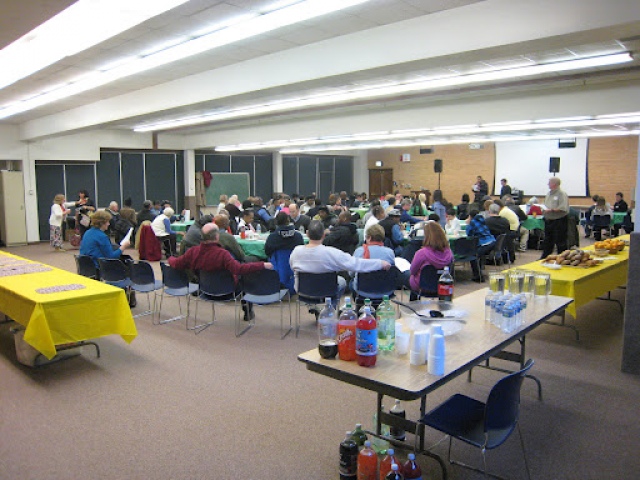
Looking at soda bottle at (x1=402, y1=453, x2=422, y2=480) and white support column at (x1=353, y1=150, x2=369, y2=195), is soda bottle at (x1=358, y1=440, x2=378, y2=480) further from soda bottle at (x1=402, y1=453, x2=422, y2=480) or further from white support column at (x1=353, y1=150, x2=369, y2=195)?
white support column at (x1=353, y1=150, x2=369, y2=195)

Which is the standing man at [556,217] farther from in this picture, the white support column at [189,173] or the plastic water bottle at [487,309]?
the white support column at [189,173]

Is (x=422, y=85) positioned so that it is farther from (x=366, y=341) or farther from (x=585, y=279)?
(x=366, y=341)

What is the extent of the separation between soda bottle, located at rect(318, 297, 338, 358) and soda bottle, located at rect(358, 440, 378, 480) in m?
0.52

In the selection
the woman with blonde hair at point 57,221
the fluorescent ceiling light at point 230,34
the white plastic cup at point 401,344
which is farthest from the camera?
the woman with blonde hair at point 57,221

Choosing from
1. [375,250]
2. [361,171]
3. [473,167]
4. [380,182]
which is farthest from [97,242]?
[361,171]

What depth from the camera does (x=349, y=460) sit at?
274 cm

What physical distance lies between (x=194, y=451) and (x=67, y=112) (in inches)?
392

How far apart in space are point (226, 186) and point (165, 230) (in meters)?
8.88

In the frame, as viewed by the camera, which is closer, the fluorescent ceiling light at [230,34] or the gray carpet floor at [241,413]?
the gray carpet floor at [241,413]

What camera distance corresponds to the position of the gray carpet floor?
3.11 m

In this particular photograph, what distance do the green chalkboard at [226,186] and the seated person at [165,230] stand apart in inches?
298

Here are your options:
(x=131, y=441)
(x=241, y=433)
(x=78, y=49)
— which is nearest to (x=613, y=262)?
(x=241, y=433)

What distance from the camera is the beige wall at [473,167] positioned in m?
16.9

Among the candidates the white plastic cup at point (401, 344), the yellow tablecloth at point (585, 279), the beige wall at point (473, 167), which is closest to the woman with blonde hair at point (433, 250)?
the yellow tablecloth at point (585, 279)
